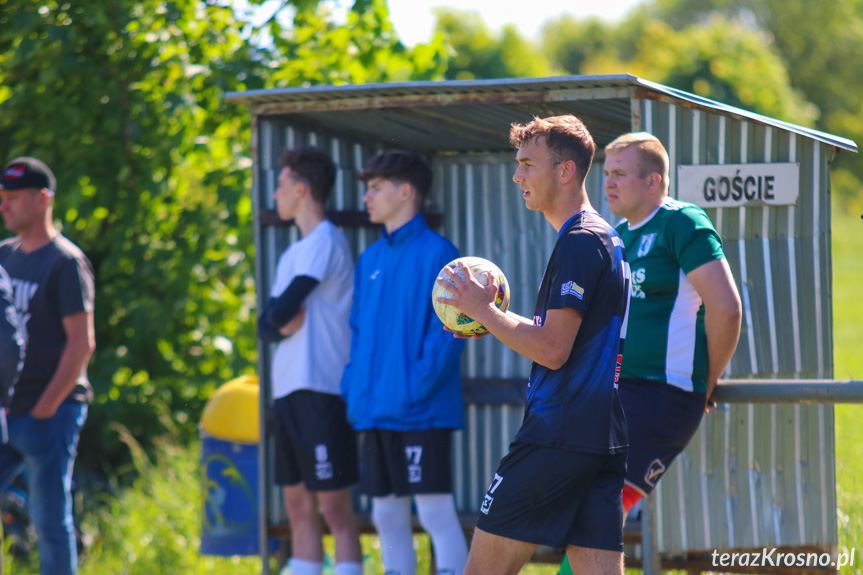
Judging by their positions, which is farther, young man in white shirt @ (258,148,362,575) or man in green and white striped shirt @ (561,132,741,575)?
young man in white shirt @ (258,148,362,575)

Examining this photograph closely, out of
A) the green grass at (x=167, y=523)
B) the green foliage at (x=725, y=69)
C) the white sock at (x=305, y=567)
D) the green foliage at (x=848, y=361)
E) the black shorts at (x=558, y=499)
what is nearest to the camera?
the black shorts at (x=558, y=499)

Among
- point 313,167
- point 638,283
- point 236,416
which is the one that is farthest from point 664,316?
point 236,416

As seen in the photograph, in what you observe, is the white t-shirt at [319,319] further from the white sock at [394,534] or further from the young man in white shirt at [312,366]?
the white sock at [394,534]

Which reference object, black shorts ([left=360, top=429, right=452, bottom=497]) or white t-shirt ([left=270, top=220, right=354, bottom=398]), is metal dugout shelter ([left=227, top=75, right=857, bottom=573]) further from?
black shorts ([left=360, top=429, right=452, bottom=497])

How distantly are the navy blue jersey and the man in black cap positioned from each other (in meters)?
2.99

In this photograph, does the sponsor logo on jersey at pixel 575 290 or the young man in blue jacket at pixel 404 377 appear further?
the young man in blue jacket at pixel 404 377

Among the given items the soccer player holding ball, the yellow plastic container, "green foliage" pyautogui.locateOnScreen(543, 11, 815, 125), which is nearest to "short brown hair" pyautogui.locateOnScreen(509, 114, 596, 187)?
the soccer player holding ball

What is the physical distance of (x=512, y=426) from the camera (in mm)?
6121

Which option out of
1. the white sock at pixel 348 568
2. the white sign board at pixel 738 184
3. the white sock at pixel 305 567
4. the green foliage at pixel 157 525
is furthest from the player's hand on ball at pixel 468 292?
the green foliage at pixel 157 525

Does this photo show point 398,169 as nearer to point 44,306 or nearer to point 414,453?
point 414,453

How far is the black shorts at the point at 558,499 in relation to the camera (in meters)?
3.17

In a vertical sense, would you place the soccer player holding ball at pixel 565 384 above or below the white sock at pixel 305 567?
above

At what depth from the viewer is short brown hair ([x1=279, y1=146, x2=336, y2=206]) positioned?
17.8 ft

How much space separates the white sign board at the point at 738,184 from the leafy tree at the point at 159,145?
3.51m
